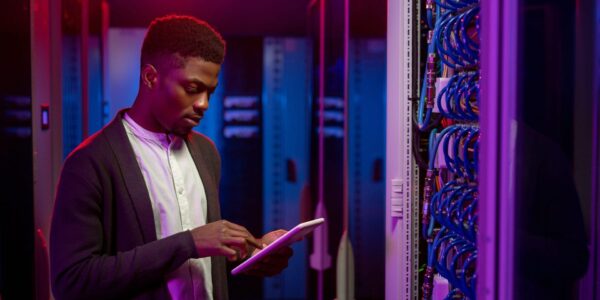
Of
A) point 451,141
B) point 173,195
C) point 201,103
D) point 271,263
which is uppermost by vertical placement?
point 201,103

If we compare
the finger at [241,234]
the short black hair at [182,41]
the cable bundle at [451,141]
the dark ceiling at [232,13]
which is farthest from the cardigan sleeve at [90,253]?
the dark ceiling at [232,13]

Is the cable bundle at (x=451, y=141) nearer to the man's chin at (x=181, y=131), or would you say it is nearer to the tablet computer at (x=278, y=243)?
the tablet computer at (x=278, y=243)

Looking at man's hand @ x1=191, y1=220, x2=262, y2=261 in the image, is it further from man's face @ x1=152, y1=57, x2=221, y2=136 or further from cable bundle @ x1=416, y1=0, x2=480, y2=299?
cable bundle @ x1=416, y1=0, x2=480, y2=299

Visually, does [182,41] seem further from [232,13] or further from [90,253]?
[232,13]

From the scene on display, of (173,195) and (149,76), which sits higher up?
(149,76)

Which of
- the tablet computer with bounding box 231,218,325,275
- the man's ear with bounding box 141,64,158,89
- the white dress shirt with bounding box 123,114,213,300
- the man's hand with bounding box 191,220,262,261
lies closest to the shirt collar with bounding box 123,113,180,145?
the white dress shirt with bounding box 123,114,213,300

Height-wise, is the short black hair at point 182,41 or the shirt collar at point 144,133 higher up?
the short black hair at point 182,41

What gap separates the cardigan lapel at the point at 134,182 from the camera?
178 cm

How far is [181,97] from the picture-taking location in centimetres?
189

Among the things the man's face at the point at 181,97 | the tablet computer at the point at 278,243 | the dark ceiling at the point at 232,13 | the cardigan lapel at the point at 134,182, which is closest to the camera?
the tablet computer at the point at 278,243

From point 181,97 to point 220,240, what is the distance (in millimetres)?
482

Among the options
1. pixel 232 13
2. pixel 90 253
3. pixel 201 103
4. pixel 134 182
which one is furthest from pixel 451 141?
pixel 232 13

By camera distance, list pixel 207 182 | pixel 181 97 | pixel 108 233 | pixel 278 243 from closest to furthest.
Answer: pixel 278 243 < pixel 108 233 < pixel 181 97 < pixel 207 182

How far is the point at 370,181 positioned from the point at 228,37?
4.75 feet
